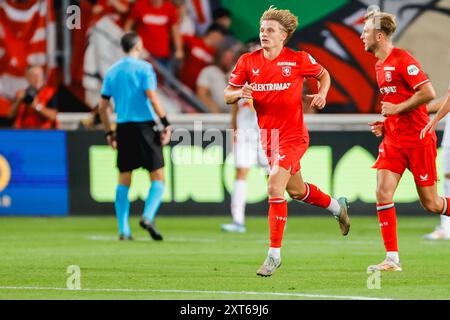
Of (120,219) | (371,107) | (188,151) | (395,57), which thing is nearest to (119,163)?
(120,219)

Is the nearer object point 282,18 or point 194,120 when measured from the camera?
point 282,18

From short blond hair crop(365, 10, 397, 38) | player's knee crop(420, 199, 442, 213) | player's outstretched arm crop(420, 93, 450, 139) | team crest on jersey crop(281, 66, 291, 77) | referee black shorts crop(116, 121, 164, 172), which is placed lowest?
player's knee crop(420, 199, 442, 213)

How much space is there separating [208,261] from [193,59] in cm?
872

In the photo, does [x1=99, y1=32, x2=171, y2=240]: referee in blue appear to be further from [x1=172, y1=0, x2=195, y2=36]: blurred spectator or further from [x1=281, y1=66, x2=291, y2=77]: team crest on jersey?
[x1=172, y1=0, x2=195, y2=36]: blurred spectator

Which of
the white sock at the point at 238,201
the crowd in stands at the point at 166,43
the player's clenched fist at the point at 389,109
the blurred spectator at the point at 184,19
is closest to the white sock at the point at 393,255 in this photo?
the player's clenched fist at the point at 389,109

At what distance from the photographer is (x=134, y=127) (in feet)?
48.3

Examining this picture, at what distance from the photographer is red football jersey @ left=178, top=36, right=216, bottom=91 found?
20484 mm

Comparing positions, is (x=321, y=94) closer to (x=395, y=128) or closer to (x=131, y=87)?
(x=395, y=128)

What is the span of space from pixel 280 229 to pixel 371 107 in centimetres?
986

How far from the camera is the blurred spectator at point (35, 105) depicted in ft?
62.9

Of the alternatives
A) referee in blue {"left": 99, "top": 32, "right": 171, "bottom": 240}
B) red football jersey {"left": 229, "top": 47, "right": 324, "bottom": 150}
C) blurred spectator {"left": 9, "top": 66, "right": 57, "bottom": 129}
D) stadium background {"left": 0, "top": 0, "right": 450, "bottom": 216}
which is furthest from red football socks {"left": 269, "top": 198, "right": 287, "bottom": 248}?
blurred spectator {"left": 9, "top": 66, "right": 57, "bottom": 129}

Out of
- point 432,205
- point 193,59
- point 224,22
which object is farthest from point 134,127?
point 224,22
